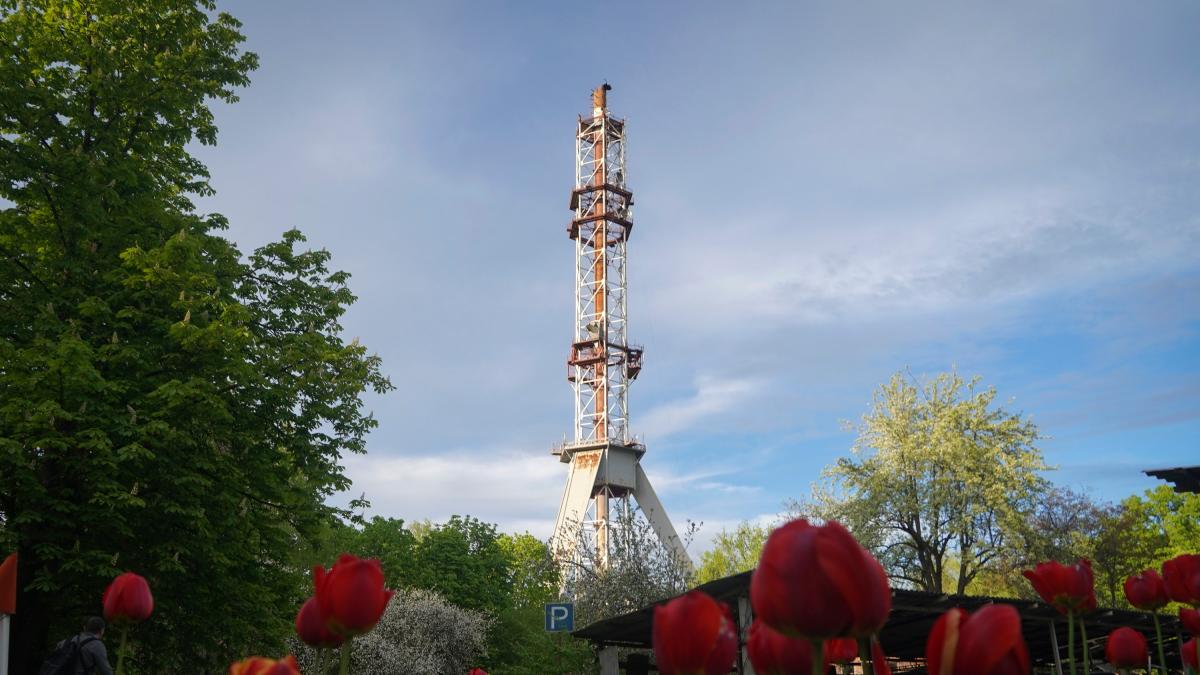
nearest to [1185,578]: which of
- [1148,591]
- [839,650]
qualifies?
[1148,591]

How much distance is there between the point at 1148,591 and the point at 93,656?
8.44m

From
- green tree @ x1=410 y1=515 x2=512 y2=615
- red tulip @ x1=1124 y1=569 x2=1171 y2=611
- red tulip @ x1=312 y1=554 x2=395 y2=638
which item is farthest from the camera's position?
green tree @ x1=410 y1=515 x2=512 y2=615

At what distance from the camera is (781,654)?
1470 millimetres

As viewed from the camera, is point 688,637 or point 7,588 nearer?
point 688,637

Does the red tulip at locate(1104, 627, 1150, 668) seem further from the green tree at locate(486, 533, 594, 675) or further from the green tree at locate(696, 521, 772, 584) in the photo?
the green tree at locate(696, 521, 772, 584)

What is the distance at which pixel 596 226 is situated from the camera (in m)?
54.2

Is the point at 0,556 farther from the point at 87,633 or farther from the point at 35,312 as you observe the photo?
the point at 87,633

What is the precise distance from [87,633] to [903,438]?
103 feet

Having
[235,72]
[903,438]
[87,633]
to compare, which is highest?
[235,72]

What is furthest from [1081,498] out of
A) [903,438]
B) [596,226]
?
[596,226]

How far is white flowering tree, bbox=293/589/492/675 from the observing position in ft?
99.7

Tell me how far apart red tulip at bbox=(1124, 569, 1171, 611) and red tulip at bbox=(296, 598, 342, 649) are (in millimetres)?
2598

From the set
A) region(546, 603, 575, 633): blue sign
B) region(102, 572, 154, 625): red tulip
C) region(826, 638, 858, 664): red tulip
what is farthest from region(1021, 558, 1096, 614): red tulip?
region(546, 603, 575, 633): blue sign

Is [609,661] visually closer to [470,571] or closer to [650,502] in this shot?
[470,571]
